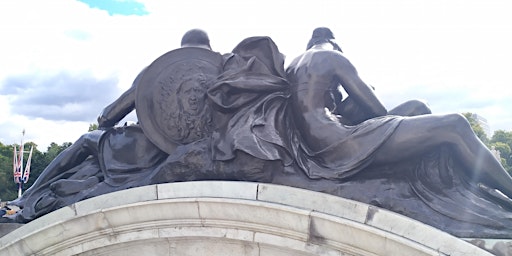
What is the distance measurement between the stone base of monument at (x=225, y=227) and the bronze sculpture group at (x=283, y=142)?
14.6 inches

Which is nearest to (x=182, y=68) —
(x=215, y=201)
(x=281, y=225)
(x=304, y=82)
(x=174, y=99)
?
(x=174, y=99)

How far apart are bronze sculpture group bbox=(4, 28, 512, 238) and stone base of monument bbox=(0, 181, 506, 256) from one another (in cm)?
37

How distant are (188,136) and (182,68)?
2.48 feet

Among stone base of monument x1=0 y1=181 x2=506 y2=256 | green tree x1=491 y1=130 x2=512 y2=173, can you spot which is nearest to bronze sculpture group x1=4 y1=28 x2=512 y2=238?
stone base of monument x1=0 y1=181 x2=506 y2=256

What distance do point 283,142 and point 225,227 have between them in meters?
1.01

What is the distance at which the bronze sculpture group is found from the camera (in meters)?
4.12

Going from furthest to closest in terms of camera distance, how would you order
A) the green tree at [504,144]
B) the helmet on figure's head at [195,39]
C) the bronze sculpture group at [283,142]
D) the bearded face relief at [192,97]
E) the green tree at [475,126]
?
the green tree at [504,144] → the green tree at [475,126] → the helmet on figure's head at [195,39] → the bearded face relief at [192,97] → the bronze sculpture group at [283,142]

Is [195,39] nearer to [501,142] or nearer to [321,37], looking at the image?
[321,37]

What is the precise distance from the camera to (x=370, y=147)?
426 centimetres

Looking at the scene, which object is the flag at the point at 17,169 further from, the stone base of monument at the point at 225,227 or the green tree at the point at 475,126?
the green tree at the point at 475,126

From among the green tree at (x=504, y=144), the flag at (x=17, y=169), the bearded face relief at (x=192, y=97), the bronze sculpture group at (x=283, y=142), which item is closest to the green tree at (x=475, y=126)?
the green tree at (x=504, y=144)

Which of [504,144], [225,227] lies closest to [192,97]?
[225,227]

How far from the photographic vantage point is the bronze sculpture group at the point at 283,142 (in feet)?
13.5

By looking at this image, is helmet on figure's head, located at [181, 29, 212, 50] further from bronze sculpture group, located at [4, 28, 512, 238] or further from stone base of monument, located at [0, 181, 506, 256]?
stone base of monument, located at [0, 181, 506, 256]
